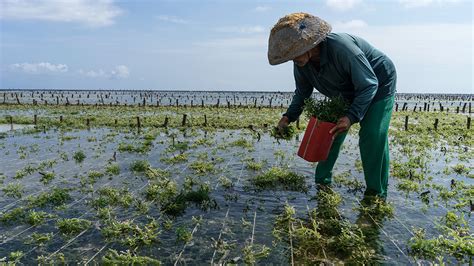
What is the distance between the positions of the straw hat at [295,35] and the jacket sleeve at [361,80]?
510 millimetres

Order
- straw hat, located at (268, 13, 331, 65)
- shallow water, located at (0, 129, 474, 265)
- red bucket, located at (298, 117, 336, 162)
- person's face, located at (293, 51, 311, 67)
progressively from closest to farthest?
shallow water, located at (0, 129, 474, 265) → straw hat, located at (268, 13, 331, 65) → person's face, located at (293, 51, 311, 67) → red bucket, located at (298, 117, 336, 162)

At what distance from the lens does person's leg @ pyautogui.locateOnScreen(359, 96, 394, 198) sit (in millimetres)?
5254

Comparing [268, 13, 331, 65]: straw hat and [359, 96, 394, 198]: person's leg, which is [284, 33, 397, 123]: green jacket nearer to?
[359, 96, 394, 198]: person's leg

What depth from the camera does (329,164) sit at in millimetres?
6207

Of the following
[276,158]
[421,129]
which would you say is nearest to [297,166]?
[276,158]

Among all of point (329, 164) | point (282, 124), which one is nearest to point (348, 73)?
point (282, 124)

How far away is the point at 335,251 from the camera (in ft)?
12.9

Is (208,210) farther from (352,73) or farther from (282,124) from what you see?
(352,73)

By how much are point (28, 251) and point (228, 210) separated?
2484mm

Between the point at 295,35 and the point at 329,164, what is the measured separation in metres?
2.51

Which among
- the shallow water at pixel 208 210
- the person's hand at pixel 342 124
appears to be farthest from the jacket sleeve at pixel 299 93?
the shallow water at pixel 208 210

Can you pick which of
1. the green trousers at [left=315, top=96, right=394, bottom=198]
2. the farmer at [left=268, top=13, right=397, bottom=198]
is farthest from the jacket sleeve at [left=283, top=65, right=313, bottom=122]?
the green trousers at [left=315, top=96, right=394, bottom=198]

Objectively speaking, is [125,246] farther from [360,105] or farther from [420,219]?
[420,219]

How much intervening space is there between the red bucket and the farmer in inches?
5.4
